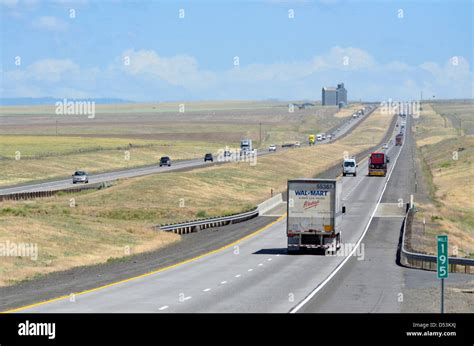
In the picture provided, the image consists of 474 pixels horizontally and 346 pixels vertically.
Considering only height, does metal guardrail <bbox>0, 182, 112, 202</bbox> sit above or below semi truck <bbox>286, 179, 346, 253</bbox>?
below

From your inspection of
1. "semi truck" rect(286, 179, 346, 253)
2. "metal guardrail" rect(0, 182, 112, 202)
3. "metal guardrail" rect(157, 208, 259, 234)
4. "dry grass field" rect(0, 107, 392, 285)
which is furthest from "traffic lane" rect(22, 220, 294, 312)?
"metal guardrail" rect(0, 182, 112, 202)

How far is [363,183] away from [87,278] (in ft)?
232

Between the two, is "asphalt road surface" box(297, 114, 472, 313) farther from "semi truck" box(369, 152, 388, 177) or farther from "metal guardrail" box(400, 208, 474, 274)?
"semi truck" box(369, 152, 388, 177)

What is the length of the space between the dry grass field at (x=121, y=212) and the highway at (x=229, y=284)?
4.97 m

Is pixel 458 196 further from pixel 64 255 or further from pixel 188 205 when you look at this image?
pixel 64 255

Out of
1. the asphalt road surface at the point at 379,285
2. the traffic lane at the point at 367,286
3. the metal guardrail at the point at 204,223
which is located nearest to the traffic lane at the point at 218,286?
the traffic lane at the point at 367,286

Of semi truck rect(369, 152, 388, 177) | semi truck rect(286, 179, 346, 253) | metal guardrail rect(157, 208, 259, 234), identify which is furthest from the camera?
semi truck rect(369, 152, 388, 177)

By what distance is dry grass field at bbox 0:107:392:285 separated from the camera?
48031 millimetres

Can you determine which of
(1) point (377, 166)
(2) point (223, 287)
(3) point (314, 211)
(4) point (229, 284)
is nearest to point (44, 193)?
(3) point (314, 211)

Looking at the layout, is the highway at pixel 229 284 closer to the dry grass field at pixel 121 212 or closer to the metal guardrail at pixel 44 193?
the dry grass field at pixel 121 212

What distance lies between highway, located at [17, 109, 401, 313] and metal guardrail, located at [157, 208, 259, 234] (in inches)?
179

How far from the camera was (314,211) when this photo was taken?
4994 cm

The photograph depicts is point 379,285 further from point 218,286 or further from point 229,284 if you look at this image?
point 218,286
